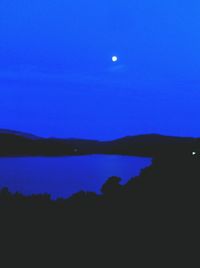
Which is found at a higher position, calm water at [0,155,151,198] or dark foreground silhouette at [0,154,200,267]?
calm water at [0,155,151,198]

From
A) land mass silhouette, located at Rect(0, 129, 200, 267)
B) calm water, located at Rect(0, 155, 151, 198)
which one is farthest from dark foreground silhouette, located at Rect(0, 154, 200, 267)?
calm water, located at Rect(0, 155, 151, 198)

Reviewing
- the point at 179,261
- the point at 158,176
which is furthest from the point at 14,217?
the point at 179,261

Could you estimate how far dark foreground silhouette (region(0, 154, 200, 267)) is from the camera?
10.5 m

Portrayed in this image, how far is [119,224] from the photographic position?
12.7 meters

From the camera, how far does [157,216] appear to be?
500 inches

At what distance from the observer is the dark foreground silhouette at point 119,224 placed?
10453 mm

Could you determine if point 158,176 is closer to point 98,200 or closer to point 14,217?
point 98,200

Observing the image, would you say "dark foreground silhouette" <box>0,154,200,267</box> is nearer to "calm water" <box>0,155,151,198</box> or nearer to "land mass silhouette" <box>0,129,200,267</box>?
"land mass silhouette" <box>0,129,200,267</box>

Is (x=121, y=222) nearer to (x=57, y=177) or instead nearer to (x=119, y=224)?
(x=119, y=224)

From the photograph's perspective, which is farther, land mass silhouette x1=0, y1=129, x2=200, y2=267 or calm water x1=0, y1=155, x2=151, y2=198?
calm water x1=0, y1=155, x2=151, y2=198

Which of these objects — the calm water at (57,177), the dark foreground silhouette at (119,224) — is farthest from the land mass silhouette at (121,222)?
the calm water at (57,177)

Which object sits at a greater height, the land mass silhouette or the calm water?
the calm water

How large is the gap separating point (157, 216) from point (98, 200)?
4.03 meters

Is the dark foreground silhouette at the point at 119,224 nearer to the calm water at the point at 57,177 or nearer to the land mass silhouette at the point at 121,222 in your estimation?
the land mass silhouette at the point at 121,222
